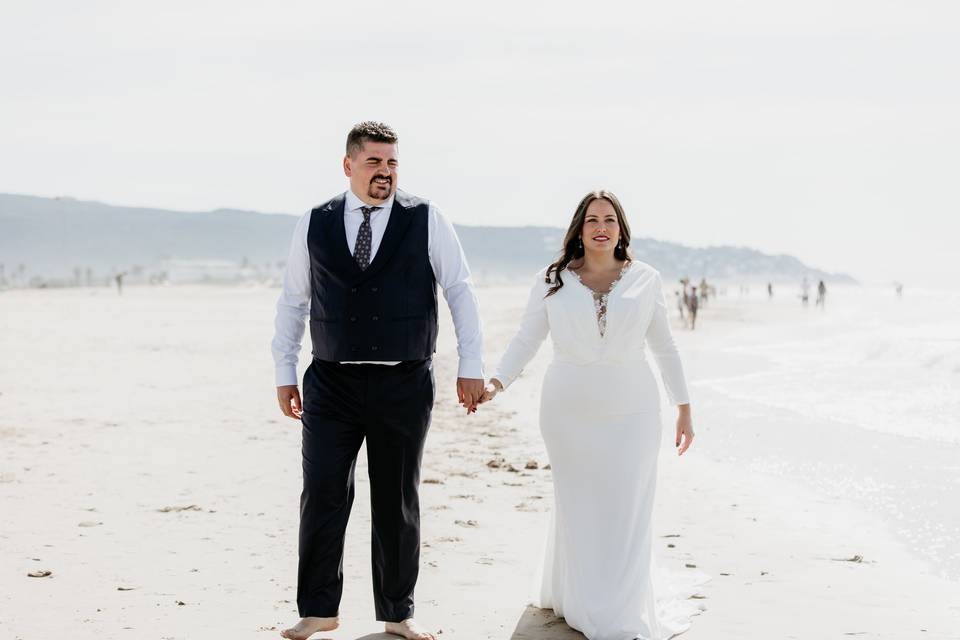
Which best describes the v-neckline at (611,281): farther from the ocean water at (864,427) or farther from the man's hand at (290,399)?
the ocean water at (864,427)

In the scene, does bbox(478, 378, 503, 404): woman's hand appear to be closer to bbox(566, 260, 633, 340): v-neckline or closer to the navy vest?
the navy vest

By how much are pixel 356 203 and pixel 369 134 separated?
11.4 inches

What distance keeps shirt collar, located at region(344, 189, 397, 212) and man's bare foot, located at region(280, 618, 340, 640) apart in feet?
5.63

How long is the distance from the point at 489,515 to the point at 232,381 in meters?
8.78

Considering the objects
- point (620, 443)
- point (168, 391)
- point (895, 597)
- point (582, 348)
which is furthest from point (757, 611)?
point (168, 391)

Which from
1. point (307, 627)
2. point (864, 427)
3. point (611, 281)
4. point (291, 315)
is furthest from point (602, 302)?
point (864, 427)

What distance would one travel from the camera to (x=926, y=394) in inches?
577

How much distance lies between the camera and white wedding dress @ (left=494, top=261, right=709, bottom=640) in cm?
457

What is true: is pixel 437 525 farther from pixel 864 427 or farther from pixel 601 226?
pixel 864 427

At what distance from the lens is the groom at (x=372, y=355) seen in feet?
14.0

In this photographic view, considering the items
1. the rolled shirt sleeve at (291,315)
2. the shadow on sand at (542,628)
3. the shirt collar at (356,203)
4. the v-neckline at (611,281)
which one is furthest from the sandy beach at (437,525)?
the shirt collar at (356,203)

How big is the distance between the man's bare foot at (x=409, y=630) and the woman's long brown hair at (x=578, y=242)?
1.53m

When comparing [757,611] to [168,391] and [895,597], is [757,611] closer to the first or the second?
[895,597]

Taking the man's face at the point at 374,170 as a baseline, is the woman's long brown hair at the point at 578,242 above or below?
below
